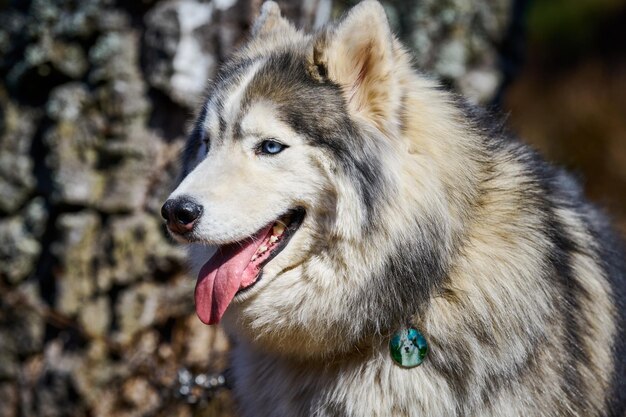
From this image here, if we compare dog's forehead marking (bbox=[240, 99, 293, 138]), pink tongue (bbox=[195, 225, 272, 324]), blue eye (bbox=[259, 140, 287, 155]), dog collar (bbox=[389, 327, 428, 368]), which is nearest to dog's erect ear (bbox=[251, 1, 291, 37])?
dog's forehead marking (bbox=[240, 99, 293, 138])

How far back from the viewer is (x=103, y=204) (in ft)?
14.9

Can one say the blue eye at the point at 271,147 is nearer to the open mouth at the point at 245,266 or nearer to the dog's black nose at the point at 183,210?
the open mouth at the point at 245,266

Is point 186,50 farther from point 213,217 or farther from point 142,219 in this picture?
point 213,217

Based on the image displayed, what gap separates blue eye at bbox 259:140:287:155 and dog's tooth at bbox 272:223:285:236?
0.91 feet

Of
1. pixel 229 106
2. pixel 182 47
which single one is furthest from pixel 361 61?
pixel 182 47

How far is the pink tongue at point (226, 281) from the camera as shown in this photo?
3.07 m

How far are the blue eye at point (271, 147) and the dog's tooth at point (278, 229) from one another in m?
0.28

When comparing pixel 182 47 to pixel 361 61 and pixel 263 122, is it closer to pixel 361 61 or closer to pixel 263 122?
pixel 263 122

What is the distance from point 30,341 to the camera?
4695 millimetres

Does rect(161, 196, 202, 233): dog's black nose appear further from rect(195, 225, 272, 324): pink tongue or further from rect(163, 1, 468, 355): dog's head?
rect(195, 225, 272, 324): pink tongue

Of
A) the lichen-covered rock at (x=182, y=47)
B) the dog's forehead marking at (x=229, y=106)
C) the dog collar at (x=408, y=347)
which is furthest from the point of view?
the lichen-covered rock at (x=182, y=47)

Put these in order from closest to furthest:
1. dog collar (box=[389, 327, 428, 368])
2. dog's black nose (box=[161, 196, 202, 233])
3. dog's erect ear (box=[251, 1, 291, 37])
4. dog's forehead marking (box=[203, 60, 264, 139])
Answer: dog's black nose (box=[161, 196, 202, 233]) < dog collar (box=[389, 327, 428, 368]) < dog's forehead marking (box=[203, 60, 264, 139]) < dog's erect ear (box=[251, 1, 291, 37])

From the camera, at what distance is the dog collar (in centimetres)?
303

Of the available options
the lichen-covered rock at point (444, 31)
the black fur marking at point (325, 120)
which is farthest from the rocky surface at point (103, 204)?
the black fur marking at point (325, 120)
